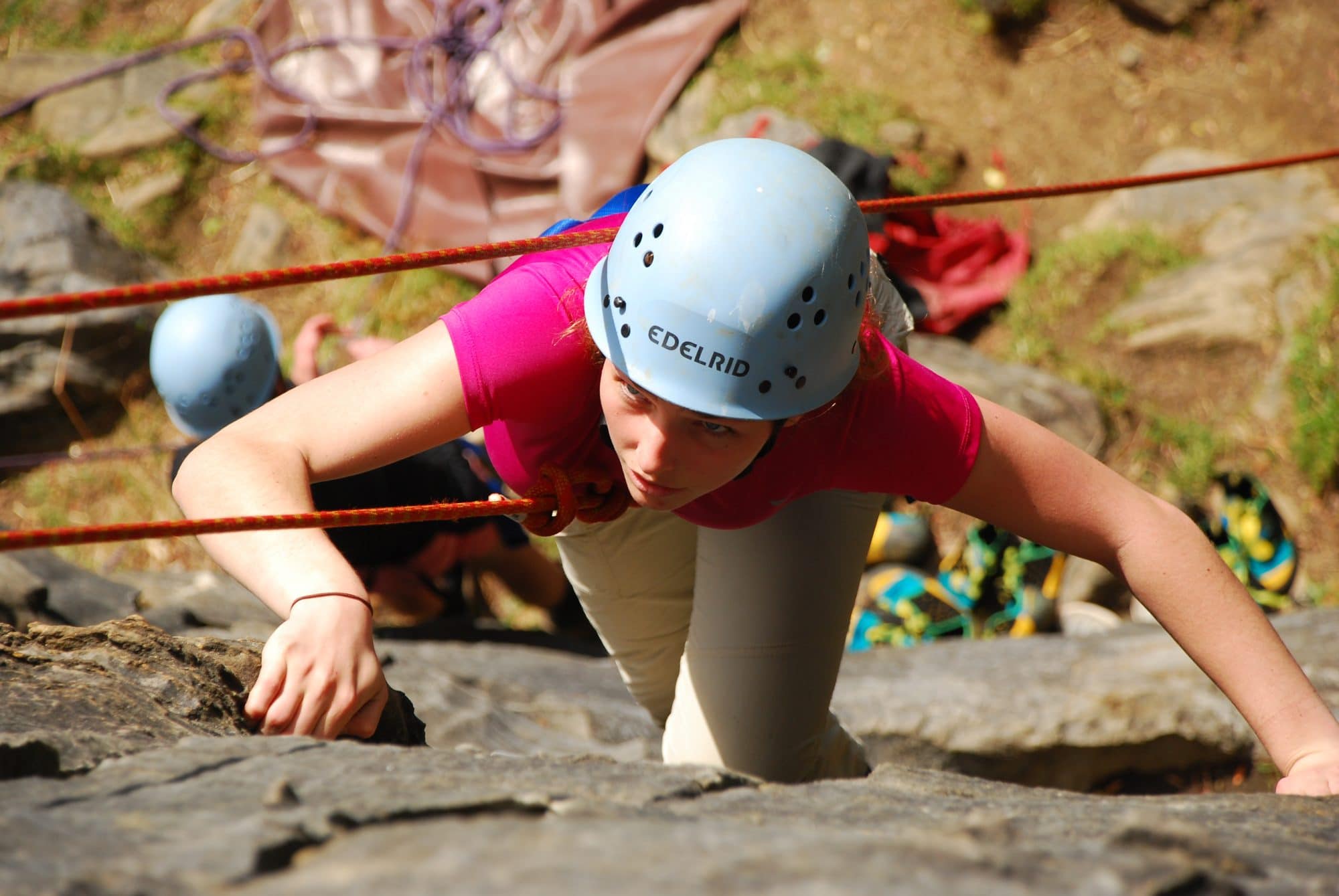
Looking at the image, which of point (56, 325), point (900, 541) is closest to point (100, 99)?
point (56, 325)

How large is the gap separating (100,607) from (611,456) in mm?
2355

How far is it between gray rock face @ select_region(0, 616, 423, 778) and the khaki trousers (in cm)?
70

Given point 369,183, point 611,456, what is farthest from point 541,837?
point 369,183

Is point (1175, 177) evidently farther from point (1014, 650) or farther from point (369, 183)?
point (369, 183)

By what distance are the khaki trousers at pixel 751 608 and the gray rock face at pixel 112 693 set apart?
0.70 meters

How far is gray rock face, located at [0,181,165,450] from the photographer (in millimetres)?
5418

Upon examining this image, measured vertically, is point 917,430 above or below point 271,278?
below

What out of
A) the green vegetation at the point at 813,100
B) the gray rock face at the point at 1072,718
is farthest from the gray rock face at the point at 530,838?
the green vegetation at the point at 813,100

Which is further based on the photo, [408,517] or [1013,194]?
[1013,194]

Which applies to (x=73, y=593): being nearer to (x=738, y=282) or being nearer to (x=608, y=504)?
(x=608, y=504)

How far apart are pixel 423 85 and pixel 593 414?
16.7 feet

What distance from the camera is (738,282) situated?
5.20ft

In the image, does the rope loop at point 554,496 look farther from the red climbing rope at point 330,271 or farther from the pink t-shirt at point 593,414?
the red climbing rope at point 330,271

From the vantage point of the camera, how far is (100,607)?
11.5 ft
